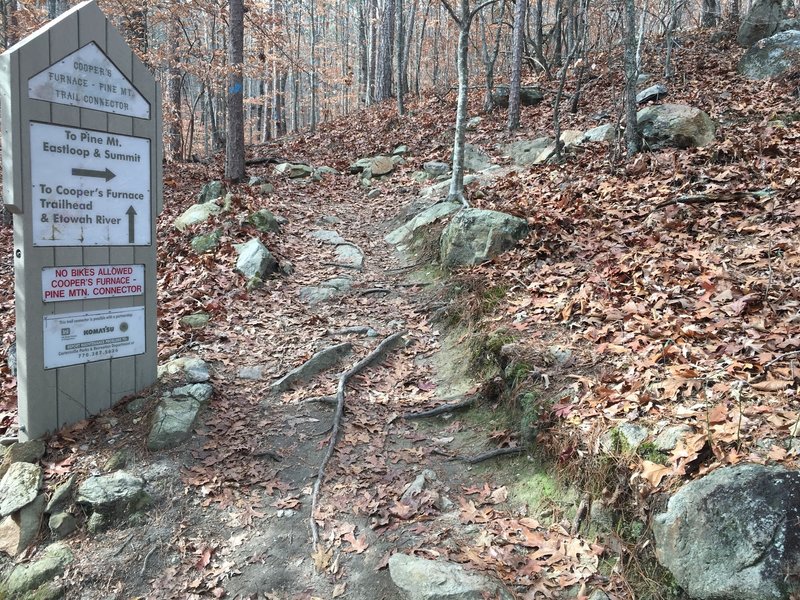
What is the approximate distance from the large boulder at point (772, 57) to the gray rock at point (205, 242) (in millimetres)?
11725

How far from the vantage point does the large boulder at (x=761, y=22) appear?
13.4 meters

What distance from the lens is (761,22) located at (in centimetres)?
1367

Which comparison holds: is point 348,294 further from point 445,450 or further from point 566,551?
point 566,551

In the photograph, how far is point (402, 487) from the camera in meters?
Result: 3.83

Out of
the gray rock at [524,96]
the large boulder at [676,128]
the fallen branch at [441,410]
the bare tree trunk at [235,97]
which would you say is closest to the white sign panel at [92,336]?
the fallen branch at [441,410]

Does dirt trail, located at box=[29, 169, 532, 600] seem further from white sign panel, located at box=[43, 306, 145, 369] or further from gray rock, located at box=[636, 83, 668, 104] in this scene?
gray rock, located at box=[636, 83, 668, 104]

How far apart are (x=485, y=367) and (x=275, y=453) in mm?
2010

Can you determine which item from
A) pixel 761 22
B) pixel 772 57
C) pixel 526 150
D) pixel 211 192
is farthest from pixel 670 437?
pixel 761 22

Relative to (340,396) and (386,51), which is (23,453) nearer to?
(340,396)

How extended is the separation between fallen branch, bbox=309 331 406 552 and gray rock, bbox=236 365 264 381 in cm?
85

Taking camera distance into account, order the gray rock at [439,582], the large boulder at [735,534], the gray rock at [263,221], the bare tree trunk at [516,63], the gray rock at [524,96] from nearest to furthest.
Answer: the large boulder at [735,534], the gray rock at [439,582], the gray rock at [263,221], the bare tree trunk at [516,63], the gray rock at [524,96]

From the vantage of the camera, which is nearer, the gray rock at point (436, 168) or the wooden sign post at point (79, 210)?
the wooden sign post at point (79, 210)

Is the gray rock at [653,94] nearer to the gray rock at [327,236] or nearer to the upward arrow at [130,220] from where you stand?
the gray rock at [327,236]

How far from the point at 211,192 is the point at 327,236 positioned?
11.8 ft
